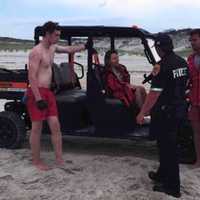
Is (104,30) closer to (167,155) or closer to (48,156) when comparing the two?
(48,156)

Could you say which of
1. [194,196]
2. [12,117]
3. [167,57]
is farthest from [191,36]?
[12,117]

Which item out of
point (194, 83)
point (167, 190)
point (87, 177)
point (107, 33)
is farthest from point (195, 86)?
point (87, 177)

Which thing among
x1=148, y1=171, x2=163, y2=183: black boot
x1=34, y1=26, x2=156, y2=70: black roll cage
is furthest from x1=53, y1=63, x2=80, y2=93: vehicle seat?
x1=148, y1=171, x2=163, y2=183: black boot

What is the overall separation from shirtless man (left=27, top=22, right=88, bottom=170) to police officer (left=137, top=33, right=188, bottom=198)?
1334mm

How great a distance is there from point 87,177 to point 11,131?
6.50 feet

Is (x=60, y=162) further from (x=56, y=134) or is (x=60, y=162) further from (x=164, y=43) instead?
(x=164, y=43)

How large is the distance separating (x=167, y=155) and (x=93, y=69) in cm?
209

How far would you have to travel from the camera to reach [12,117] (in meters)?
8.44

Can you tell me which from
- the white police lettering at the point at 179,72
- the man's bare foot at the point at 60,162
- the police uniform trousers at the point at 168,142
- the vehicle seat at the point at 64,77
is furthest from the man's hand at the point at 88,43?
the white police lettering at the point at 179,72

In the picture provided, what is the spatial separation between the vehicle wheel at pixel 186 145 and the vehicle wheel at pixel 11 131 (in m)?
2.14

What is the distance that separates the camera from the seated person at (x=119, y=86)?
26.0 feet

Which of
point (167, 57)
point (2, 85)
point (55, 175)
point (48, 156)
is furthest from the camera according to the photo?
point (2, 85)

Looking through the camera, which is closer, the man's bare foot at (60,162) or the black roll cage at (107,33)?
the man's bare foot at (60,162)

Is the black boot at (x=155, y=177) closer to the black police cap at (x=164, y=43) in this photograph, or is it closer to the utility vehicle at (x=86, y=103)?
the utility vehicle at (x=86, y=103)
